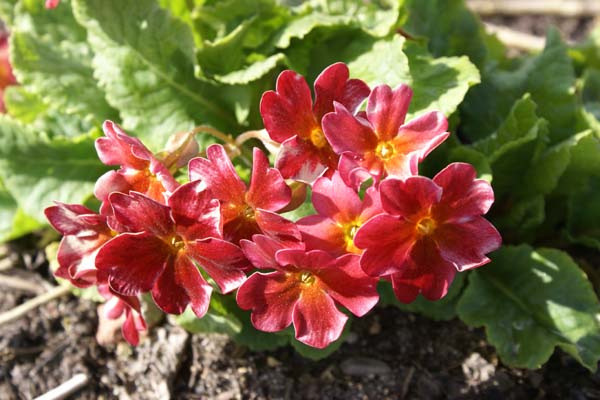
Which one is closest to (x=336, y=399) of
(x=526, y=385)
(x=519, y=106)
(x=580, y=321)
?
(x=526, y=385)

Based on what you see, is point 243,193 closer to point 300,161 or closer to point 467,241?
point 300,161

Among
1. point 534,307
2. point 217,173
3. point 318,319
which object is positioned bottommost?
point 534,307

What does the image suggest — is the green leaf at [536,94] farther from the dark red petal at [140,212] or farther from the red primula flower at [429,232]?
the dark red petal at [140,212]

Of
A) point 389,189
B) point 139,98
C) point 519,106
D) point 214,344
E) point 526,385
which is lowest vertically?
point 526,385

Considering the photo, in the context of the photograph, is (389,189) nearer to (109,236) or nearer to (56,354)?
(109,236)

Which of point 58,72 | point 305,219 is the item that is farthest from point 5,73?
point 305,219

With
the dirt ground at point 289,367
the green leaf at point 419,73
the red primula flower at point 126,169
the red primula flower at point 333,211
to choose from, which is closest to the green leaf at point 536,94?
the green leaf at point 419,73
